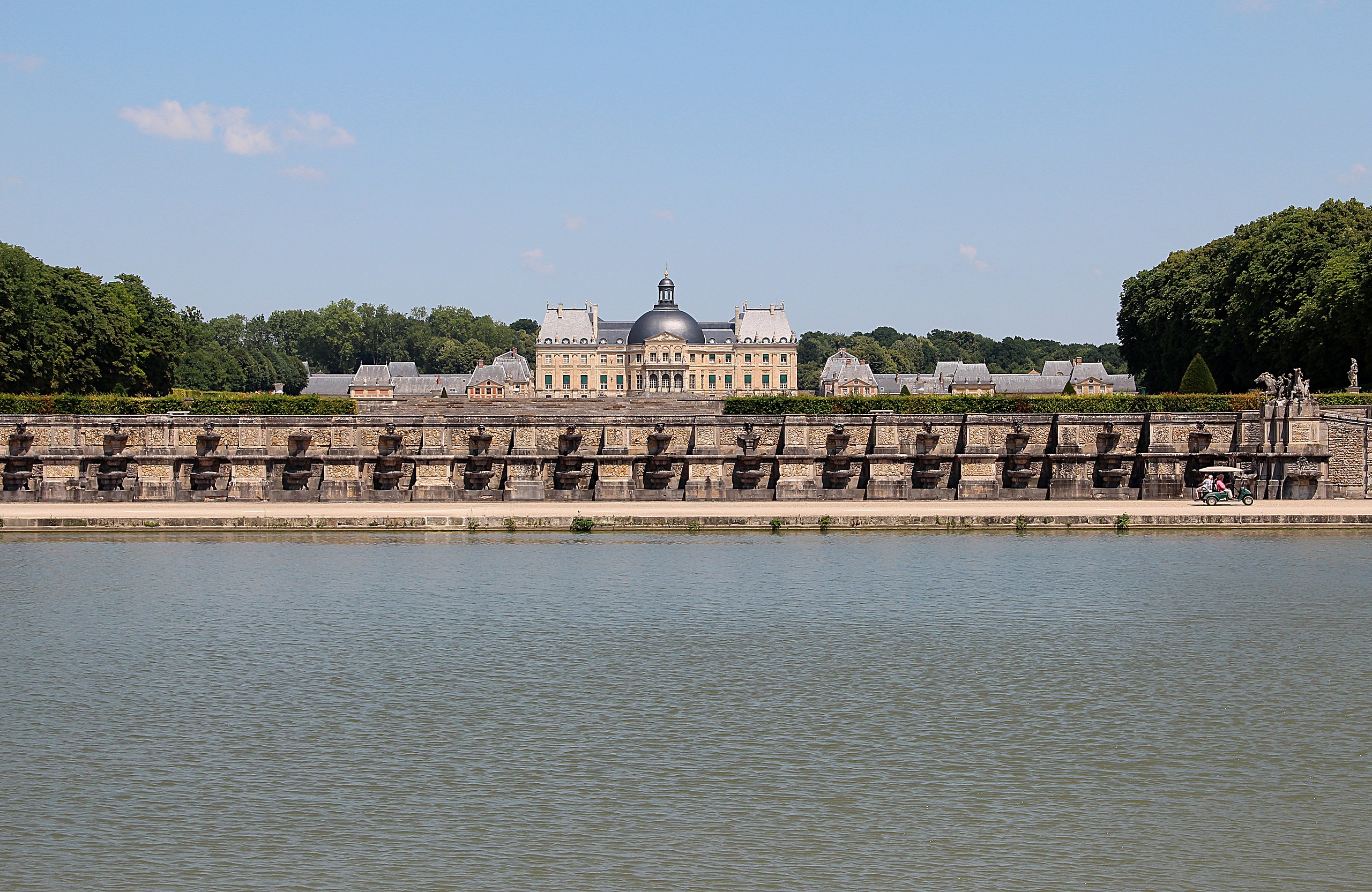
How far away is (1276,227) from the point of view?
6384 centimetres

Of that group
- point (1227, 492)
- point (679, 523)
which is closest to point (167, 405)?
point (679, 523)

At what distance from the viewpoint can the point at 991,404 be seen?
1620 inches

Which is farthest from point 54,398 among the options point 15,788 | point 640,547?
point 15,788

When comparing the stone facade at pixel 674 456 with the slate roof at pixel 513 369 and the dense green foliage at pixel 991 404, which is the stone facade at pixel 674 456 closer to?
the dense green foliage at pixel 991 404

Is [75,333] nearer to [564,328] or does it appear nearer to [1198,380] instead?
[1198,380]

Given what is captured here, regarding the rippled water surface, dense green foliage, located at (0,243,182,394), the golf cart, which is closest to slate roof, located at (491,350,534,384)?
dense green foliage, located at (0,243,182,394)

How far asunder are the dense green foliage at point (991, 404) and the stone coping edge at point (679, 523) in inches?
304

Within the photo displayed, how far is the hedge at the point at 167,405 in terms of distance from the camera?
4009 centimetres

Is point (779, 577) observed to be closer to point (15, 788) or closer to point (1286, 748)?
point (1286, 748)

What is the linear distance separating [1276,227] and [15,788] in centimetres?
6208

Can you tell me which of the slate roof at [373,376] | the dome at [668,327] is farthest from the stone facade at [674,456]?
the dome at [668,327]

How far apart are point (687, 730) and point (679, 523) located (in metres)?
17.3

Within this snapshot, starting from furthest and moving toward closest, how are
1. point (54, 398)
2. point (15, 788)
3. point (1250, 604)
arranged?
point (54, 398)
point (1250, 604)
point (15, 788)

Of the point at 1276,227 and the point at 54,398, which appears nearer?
the point at 54,398
